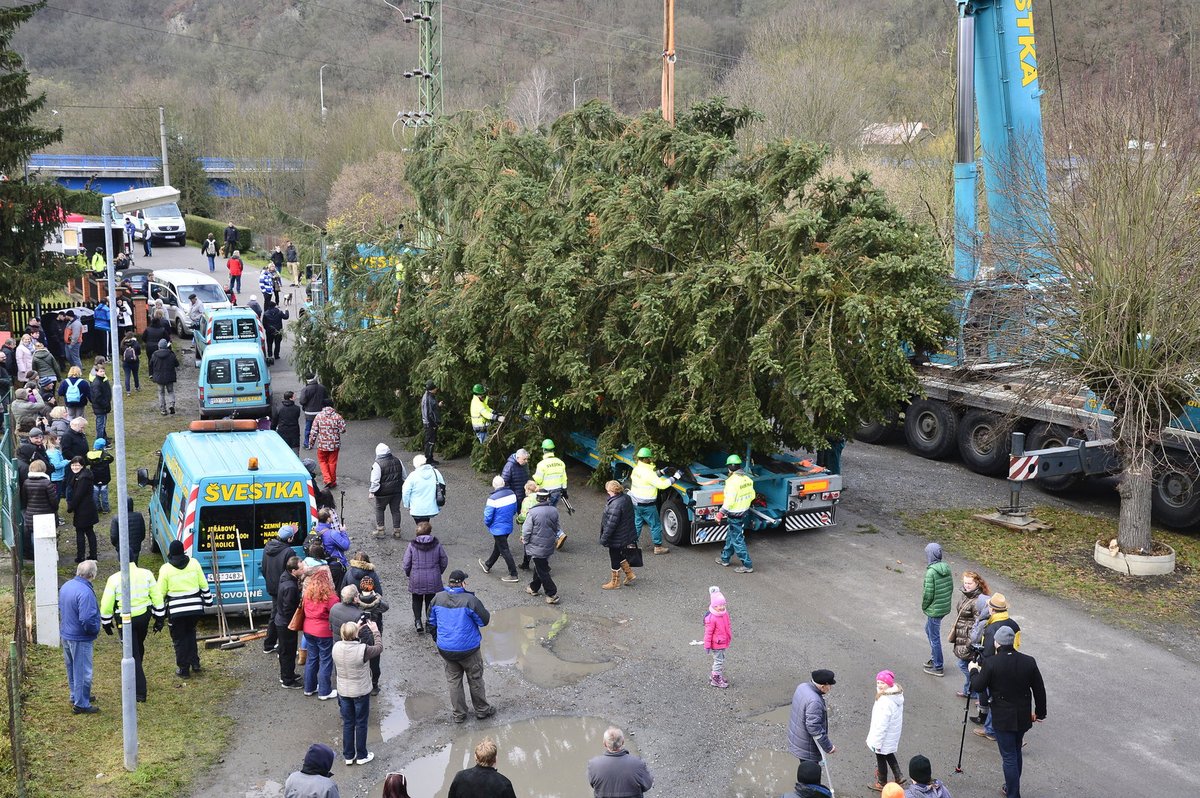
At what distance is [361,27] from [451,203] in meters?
91.5

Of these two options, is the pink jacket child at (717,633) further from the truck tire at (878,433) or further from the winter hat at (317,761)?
the truck tire at (878,433)

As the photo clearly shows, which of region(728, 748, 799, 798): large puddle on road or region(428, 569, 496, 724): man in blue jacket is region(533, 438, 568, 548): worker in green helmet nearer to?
region(428, 569, 496, 724): man in blue jacket

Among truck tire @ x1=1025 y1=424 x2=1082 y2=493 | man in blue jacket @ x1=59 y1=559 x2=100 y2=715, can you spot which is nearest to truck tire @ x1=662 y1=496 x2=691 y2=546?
truck tire @ x1=1025 y1=424 x2=1082 y2=493

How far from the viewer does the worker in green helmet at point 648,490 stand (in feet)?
51.6

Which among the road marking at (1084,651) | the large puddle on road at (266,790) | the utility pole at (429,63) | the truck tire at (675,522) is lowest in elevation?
the large puddle on road at (266,790)

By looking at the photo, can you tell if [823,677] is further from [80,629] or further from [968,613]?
[80,629]

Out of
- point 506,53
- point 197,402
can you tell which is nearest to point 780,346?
point 197,402

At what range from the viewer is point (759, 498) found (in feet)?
54.6

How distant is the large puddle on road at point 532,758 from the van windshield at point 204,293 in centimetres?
2393

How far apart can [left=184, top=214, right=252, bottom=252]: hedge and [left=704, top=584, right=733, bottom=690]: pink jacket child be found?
4514 centimetres

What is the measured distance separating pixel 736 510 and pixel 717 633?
12.0 ft

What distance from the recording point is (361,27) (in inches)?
4146

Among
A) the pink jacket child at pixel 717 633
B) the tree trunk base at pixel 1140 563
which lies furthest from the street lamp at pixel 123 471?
the tree trunk base at pixel 1140 563

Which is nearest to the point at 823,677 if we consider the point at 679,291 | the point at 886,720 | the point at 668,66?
the point at 886,720
